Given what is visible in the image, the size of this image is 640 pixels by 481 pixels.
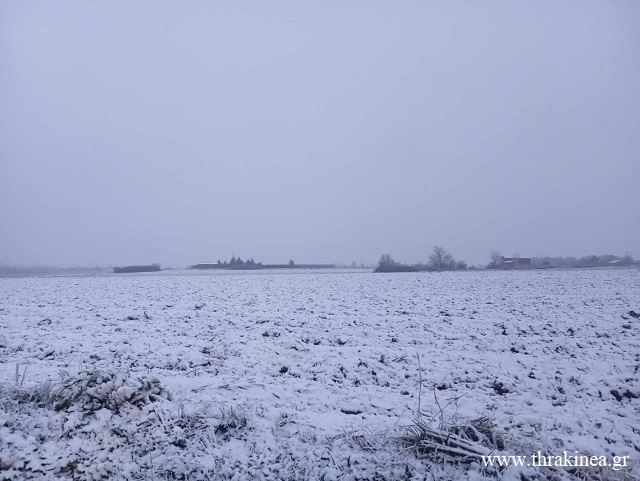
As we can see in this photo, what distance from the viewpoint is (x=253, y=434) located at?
18.6 ft

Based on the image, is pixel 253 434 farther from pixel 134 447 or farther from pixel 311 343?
pixel 311 343

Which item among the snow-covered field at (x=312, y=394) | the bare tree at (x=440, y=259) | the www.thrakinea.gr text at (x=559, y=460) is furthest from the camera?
the bare tree at (x=440, y=259)

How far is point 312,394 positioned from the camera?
282 inches

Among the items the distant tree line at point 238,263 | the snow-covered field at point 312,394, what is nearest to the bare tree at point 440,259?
the distant tree line at point 238,263

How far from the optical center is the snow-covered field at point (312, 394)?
16.5ft

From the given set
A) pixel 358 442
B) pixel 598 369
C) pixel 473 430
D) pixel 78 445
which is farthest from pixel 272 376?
pixel 598 369

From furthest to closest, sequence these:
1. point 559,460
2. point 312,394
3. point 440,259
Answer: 1. point 440,259
2. point 312,394
3. point 559,460

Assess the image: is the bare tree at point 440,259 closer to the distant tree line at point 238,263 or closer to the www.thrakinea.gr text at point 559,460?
the distant tree line at point 238,263

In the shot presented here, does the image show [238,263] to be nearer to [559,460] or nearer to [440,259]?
[440,259]

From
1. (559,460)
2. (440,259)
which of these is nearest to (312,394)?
(559,460)

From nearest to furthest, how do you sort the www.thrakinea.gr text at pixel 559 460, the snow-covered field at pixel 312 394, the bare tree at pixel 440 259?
the www.thrakinea.gr text at pixel 559 460
the snow-covered field at pixel 312 394
the bare tree at pixel 440 259

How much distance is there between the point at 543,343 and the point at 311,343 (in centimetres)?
661

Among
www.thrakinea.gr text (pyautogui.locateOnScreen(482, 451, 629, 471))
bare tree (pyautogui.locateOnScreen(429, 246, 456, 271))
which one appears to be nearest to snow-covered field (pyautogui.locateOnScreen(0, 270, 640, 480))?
www.thrakinea.gr text (pyautogui.locateOnScreen(482, 451, 629, 471))

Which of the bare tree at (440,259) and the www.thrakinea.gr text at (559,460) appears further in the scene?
the bare tree at (440,259)
